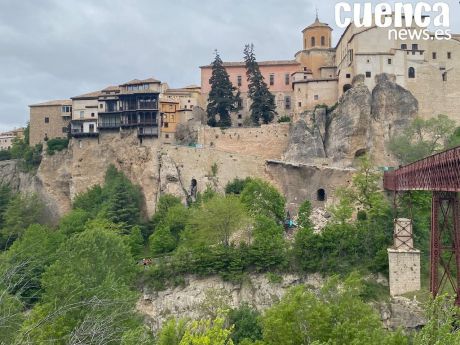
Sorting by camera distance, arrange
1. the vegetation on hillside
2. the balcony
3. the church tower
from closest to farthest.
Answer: the vegetation on hillside < the balcony < the church tower

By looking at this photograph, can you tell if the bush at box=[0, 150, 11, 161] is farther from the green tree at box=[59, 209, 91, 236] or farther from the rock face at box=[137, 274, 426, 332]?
the rock face at box=[137, 274, 426, 332]

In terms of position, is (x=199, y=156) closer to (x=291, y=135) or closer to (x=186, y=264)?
(x=291, y=135)

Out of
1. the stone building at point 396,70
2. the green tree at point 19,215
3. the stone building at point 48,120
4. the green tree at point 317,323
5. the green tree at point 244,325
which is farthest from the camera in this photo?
the stone building at point 48,120

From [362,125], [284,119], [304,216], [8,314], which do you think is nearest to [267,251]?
[304,216]

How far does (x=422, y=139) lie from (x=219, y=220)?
2410 cm

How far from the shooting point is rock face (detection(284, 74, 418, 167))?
6769cm

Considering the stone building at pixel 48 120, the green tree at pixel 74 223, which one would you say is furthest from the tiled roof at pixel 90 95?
the green tree at pixel 74 223

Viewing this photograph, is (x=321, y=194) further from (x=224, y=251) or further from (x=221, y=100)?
(x=221, y=100)

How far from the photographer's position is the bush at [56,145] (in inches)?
2970

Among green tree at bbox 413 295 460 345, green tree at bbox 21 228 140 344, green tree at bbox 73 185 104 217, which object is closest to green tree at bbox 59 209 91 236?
green tree at bbox 73 185 104 217

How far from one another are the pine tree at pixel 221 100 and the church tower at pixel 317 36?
13.3 metres

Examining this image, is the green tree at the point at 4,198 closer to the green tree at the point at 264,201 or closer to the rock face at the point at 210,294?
the rock face at the point at 210,294

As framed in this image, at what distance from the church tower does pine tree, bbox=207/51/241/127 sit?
43.6ft

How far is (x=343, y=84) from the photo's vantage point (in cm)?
7175
